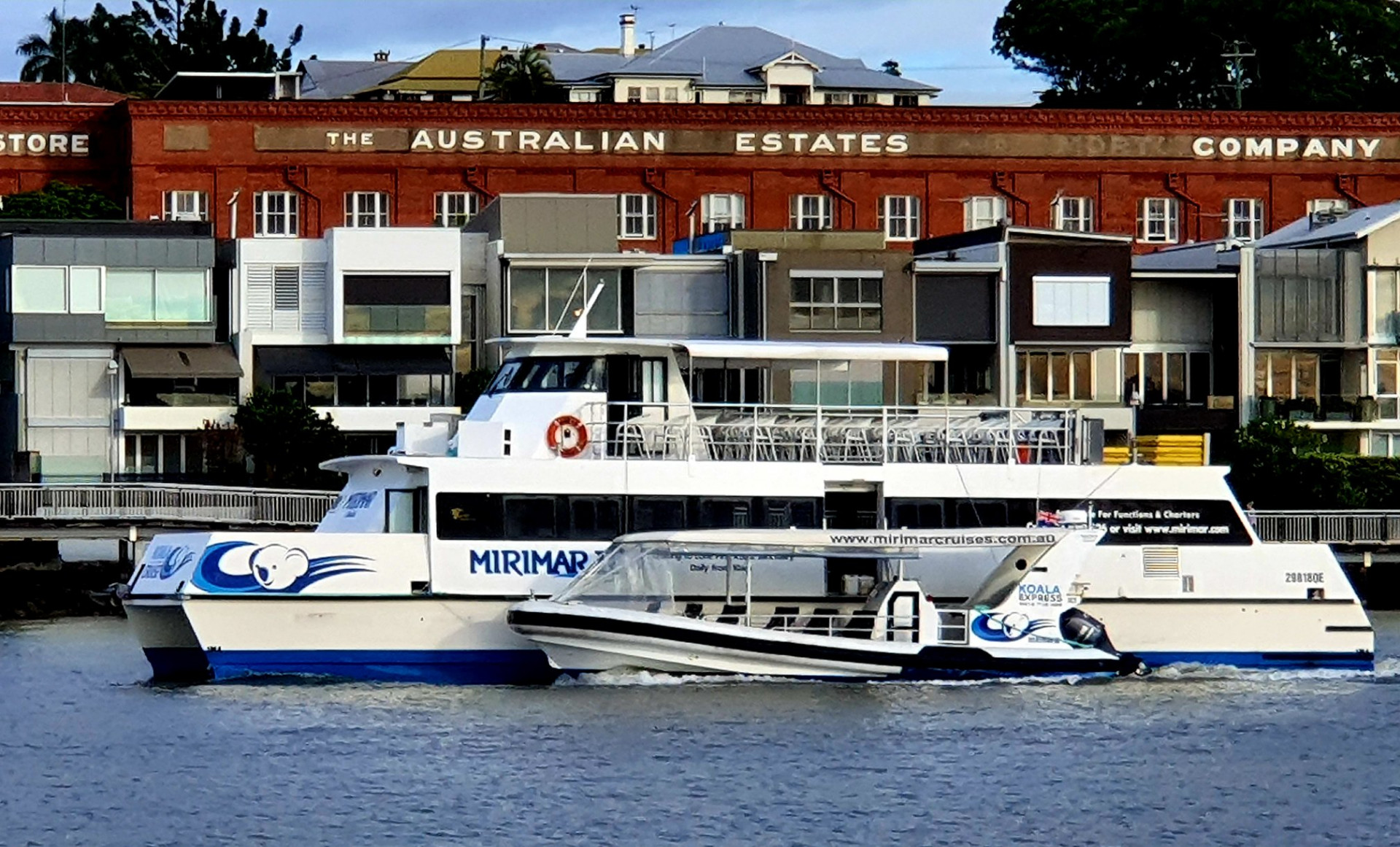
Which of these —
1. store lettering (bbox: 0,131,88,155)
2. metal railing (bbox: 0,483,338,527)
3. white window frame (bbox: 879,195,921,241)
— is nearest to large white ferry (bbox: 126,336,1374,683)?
metal railing (bbox: 0,483,338,527)

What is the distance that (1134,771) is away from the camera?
112ft

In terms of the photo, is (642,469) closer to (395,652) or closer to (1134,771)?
(395,652)

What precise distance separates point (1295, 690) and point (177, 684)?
16.3 meters

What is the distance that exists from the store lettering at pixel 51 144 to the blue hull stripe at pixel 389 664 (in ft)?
187

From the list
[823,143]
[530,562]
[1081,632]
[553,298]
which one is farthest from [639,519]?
[823,143]

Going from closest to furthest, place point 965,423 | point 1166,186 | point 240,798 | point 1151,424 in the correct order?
point 240,798, point 965,423, point 1151,424, point 1166,186

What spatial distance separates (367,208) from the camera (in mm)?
89062

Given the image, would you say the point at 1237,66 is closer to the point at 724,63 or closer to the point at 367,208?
the point at 724,63

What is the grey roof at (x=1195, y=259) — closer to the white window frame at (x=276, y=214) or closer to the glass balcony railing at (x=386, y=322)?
the glass balcony railing at (x=386, y=322)

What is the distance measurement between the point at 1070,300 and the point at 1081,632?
33.2m

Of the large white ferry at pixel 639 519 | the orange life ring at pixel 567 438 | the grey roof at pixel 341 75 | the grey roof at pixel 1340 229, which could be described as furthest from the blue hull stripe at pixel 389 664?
the grey roof at pixel 341 75

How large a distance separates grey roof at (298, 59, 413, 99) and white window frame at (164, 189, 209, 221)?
3054cm

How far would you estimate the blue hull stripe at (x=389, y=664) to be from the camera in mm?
38469

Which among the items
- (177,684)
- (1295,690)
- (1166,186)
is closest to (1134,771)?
(1295,690)
